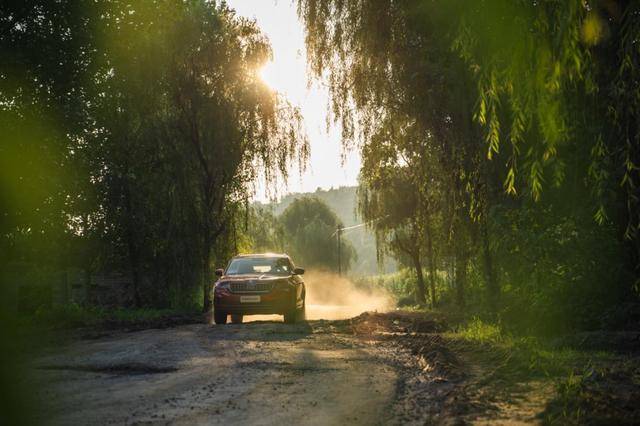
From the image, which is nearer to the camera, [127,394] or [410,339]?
[127,394]

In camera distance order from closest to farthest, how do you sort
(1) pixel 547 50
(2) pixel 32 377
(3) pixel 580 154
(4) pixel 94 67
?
(1) pixel 547 50, (2) pixel 32 377, (3) pixel 580 154, (4) pixel 94 67

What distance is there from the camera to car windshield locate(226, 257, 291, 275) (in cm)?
1708

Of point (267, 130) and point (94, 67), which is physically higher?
point (94, 67)

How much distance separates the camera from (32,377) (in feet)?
26.0

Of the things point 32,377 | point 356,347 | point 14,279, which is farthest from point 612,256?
point 14,279

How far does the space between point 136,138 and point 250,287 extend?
10.9 m

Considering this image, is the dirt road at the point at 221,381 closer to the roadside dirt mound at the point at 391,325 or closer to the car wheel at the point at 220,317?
the roadside dirt mound at the point at 391,325

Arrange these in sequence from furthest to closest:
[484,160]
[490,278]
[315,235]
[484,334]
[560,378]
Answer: [315,235] < [490,278] < [484,160] < [484,334] < [560,378]

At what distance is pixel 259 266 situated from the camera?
17344 millimetres

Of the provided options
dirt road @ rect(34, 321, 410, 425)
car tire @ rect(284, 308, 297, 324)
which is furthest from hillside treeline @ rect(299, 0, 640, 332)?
car tire @ rect(284, 308, 297, 324)

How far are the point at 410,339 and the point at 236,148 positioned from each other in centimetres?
1378

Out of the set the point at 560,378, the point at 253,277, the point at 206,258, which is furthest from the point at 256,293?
the point at 560,378

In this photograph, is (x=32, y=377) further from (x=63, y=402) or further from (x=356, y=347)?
(x=356, y=347)

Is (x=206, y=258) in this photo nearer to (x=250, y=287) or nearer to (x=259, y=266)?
(x=259, y=266)
